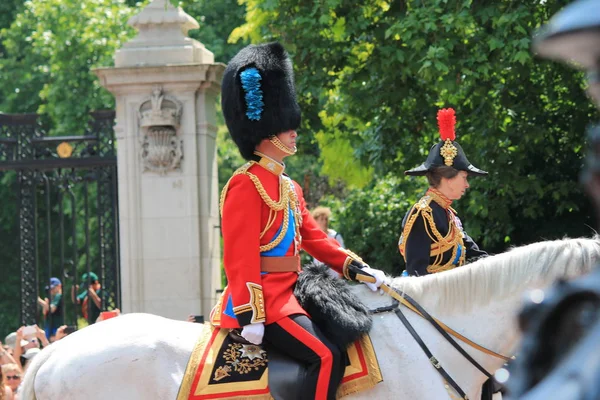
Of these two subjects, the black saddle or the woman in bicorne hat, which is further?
the woman in bicorne hat

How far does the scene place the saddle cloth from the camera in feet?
15.9

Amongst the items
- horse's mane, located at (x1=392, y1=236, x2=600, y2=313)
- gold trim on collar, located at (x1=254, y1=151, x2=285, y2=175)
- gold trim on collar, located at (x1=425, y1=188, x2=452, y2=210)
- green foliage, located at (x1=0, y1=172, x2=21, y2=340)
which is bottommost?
green foliage, located at (x1=0, y1=172, x2=21, y2=340)

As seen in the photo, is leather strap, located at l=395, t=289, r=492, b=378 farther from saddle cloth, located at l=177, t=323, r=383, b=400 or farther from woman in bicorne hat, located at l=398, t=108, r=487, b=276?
woman in bicorne hat, located at l=398, t=108, r=487, b=276

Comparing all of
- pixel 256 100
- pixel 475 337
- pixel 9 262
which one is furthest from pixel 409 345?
pixel 9 262

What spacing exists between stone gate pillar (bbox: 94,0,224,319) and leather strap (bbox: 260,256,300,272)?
5316 millimetres

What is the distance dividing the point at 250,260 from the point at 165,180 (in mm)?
5744

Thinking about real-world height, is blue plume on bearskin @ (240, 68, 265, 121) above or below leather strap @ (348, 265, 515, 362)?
above

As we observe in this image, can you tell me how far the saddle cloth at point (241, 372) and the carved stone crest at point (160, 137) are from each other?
5750 mm

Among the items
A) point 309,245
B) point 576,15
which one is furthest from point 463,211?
point 576,15

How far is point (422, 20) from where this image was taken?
10.9 meters

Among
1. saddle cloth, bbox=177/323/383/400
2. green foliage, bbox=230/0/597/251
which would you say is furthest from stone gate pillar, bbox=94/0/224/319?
saddle cloth, bbox=177/323/383/400

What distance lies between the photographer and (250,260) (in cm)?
501

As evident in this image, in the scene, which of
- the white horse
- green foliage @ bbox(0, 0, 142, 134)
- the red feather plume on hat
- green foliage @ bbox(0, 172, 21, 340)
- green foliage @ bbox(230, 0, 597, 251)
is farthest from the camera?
green foliage @ bbox(0, 0, 142, 134)

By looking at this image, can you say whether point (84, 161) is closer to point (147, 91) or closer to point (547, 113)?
point (147, 91)
